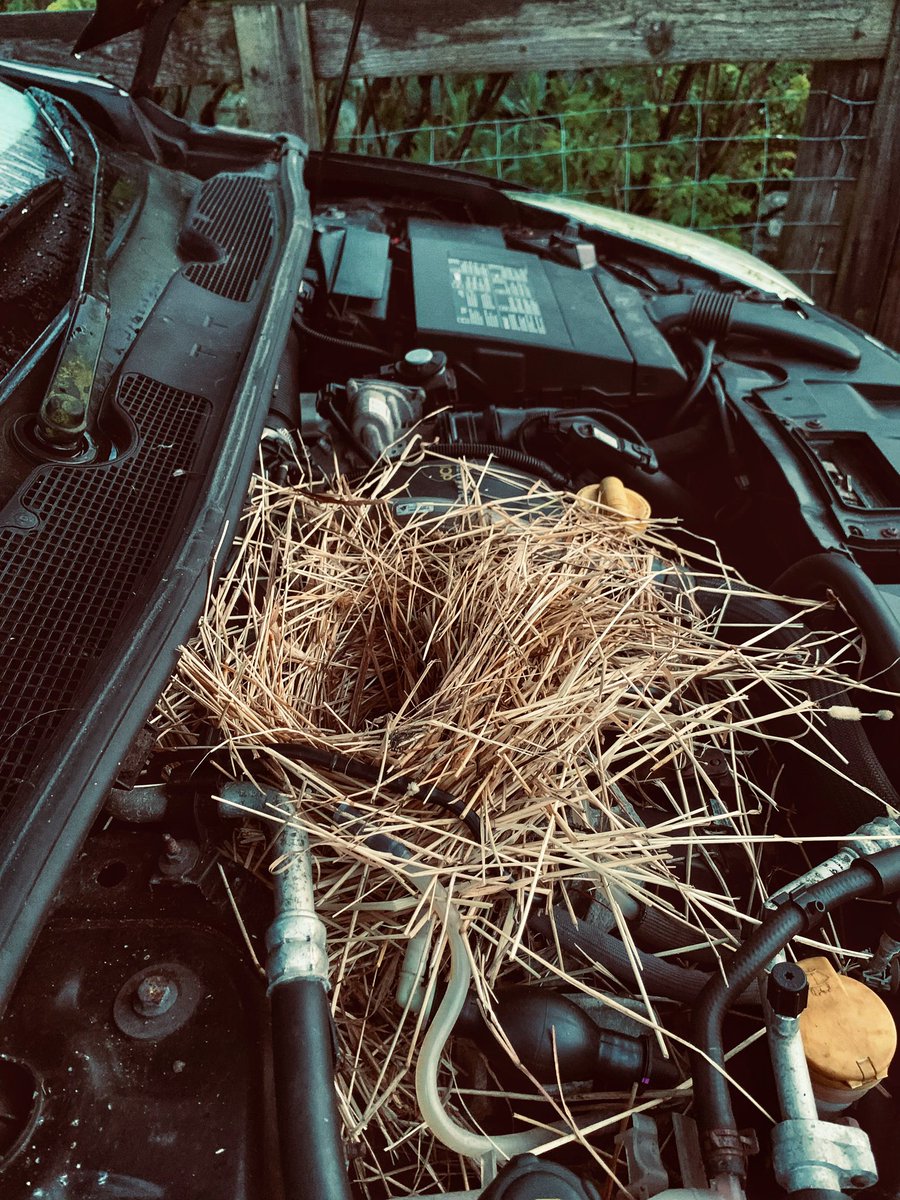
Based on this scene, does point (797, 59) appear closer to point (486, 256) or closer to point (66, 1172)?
point (486, 256)

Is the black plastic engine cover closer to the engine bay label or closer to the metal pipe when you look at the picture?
the engine bay label

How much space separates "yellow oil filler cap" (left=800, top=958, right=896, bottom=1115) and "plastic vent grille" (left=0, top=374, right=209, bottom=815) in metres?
0.83

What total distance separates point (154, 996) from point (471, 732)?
1.41ft

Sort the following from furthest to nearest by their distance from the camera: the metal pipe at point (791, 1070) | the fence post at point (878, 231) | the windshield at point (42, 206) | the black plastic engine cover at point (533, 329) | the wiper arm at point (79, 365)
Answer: the fence post at point (878, 231) < the black plastic engine cover at point (533, 329) < the windshield at point (42, 206) < the wiper arm at point (79, 365) < the metal pipe at point (791, 1070)

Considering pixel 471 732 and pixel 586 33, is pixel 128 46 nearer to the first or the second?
pixel 586 33

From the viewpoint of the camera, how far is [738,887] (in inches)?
44.3

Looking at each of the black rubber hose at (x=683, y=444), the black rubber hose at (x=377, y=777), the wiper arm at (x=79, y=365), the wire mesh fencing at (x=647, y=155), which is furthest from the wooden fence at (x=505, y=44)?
the black rubber hose at (x=377, y=777)

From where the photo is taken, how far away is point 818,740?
117 cm

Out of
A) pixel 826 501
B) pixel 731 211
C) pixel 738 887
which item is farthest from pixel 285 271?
pixel 731 211

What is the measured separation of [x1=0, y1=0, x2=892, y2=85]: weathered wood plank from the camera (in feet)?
9.31

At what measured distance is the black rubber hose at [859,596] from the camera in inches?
45.4

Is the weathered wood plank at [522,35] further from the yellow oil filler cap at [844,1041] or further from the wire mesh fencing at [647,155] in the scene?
the yellow oil filler cap at [844,1041]

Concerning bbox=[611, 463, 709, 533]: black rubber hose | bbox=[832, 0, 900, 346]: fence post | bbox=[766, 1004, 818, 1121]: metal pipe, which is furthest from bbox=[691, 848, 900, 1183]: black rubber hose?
bbox=[832, 0, 900, 346]: fence post

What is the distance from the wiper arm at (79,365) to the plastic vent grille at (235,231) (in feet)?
0.71
